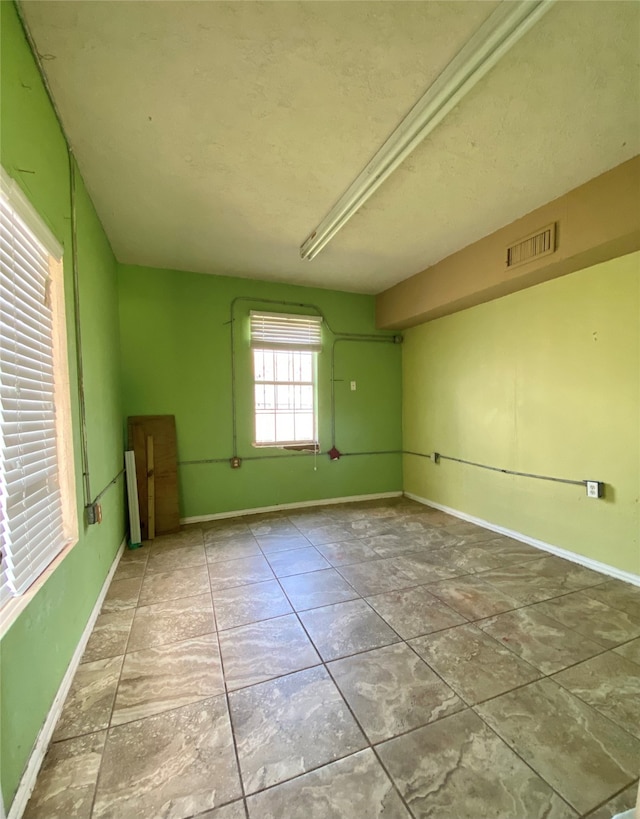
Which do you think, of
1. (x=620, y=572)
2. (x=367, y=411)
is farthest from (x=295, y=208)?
(x=620, y=572)

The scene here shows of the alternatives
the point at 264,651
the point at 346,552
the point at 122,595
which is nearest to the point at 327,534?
the point at 346,552

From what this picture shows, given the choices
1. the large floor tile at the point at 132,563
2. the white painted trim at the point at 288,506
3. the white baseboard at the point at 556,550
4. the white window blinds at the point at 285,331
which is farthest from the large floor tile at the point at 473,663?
the white window blinds at the point at 285,331

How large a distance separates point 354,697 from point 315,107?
2809 millimetres

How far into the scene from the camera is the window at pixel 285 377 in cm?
416

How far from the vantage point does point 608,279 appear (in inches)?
98.5

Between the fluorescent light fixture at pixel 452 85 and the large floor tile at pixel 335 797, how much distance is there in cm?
274

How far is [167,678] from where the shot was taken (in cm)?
163

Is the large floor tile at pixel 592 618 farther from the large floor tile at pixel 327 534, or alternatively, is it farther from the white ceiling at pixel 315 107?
the white ceiling at pixel 315 107

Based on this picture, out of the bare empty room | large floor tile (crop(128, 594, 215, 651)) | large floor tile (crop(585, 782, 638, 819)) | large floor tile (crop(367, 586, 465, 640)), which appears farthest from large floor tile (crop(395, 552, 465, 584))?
large floor tile (crop(128, 594, 215, 651))

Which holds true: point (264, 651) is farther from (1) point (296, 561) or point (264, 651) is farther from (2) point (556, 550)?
(2) point (556, 550)

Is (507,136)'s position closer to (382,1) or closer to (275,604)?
(382,1)

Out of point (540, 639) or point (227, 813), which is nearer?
point (227, 813)

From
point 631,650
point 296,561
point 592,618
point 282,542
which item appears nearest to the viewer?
point 631,650

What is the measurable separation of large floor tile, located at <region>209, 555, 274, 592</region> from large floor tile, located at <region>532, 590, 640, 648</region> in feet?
6.28
